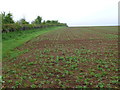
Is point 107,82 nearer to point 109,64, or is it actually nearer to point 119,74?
point 119,74

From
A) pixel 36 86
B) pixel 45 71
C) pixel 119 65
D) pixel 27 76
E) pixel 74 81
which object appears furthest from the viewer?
pixel 119 65

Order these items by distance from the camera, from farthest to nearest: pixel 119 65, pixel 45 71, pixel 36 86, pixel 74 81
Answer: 1. pixel 119 65
2. pixel 45 71
3. pixel 74 81
4. pixel 36 86

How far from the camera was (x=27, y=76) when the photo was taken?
211 inches

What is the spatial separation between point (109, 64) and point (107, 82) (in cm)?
209

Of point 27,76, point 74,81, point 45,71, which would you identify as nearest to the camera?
point 74,81

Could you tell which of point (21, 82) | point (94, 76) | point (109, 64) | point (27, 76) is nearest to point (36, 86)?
point (21, 82)

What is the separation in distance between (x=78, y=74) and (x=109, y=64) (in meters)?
1.96

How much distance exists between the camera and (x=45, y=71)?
5.83 meters

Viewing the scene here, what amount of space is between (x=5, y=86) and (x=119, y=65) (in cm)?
470

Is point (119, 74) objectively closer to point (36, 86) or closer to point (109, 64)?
point (109, 64)

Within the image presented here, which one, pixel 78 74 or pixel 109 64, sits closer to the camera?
pixel 78 74

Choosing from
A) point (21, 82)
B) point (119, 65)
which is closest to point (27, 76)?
point (21, 82)

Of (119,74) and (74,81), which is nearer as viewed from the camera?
(74,81)

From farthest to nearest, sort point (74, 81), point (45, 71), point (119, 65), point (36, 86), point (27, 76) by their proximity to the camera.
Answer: point (119, 65) < point (45, 71) < point (27, 76) < point (74, 81) < point (36, 86)
